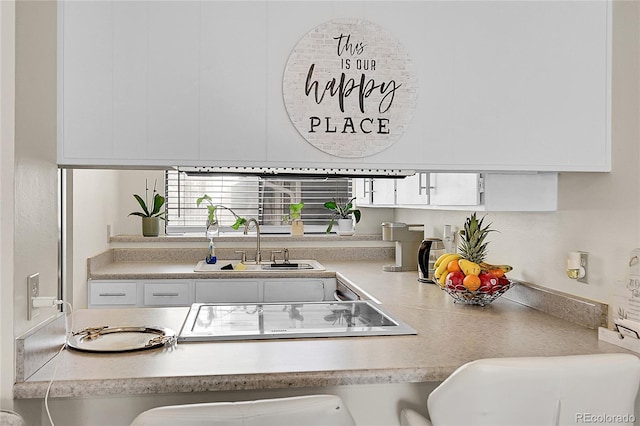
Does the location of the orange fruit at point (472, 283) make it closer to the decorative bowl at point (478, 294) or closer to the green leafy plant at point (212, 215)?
the decorative bowl at point (478, 294)

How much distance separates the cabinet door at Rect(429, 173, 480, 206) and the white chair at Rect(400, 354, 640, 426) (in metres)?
1.01

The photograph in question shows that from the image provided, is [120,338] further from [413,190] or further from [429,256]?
[429,256]

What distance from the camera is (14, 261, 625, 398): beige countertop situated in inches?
53.8

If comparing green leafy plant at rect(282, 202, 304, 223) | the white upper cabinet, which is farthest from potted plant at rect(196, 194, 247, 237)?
the white upper cabinet

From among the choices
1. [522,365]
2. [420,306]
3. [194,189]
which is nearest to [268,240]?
[194,189]

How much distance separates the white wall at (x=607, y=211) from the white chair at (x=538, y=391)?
636 millimetres

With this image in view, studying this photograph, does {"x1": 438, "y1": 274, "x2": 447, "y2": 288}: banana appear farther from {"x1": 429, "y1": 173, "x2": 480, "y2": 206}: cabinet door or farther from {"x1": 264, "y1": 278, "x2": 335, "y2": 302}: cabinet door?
{"x1": 264, "y1": 278, "x2": 335, "y2": 302}: cabinet door

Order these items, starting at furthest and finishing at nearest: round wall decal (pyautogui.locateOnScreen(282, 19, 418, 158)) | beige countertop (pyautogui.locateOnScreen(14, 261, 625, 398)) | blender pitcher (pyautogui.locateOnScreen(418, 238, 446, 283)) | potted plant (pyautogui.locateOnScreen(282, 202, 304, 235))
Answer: potted plant (pyautogui.locateOnScreen(282, 202, 304, 235)), blender pitcher (pyautogui.locateOnScreen(418, 238, 446, 283)), round wall decal (pyautogui.locateOnScreen(282, 19, 418, 158)), beige countertop (pyautogui.locateOnScreen(14, 261, 625, 398))

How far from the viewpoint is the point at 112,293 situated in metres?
3.34

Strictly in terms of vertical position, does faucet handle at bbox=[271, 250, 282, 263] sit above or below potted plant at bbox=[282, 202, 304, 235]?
below

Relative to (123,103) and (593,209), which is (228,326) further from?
(593,209)

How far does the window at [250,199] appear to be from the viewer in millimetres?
4340

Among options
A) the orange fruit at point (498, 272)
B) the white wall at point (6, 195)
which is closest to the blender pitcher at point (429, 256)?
the orange fruit at point (498, 272)

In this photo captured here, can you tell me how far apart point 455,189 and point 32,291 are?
5.67 feet
